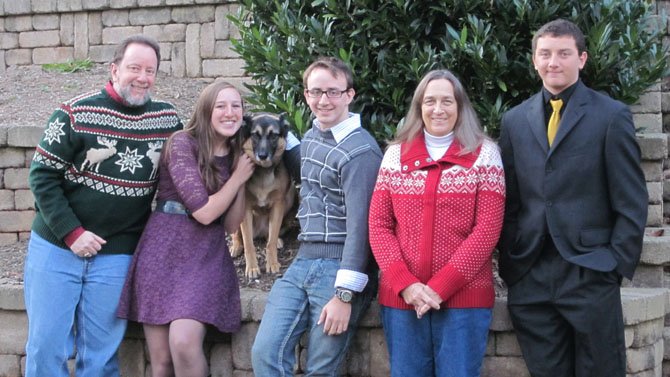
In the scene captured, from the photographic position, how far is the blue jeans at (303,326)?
4.01m

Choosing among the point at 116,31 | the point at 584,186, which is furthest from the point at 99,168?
the point at 116,31

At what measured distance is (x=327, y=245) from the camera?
4109mm

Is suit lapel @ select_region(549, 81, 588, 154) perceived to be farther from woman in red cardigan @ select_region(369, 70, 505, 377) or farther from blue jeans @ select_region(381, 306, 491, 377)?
blue jeans @ select_region(381, 306, 491, 377)

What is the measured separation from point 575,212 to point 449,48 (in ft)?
5.69

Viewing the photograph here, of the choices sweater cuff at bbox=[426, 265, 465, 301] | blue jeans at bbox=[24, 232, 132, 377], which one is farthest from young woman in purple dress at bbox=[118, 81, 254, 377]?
sweater cuff at bbox=[426, 265, 465, 301]

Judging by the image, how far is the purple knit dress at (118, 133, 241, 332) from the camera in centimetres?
423

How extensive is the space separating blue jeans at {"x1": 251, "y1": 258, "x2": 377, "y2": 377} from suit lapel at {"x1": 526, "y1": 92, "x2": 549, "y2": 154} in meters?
1.26

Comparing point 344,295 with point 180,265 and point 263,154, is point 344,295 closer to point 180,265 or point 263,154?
point 180,265

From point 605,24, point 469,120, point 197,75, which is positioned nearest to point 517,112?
point 469,120

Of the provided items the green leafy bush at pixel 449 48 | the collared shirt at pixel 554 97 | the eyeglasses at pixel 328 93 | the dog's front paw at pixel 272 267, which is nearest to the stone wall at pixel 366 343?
the dog's front paw at pixel 272 267

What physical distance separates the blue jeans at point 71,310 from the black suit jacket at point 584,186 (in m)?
2.35

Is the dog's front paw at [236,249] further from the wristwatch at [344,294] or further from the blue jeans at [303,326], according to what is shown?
the wristwatch at [344,294]

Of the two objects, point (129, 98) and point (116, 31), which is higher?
point (116, 31)

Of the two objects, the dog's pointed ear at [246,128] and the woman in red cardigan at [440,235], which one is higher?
the dog's pointed ear at [246,128]
